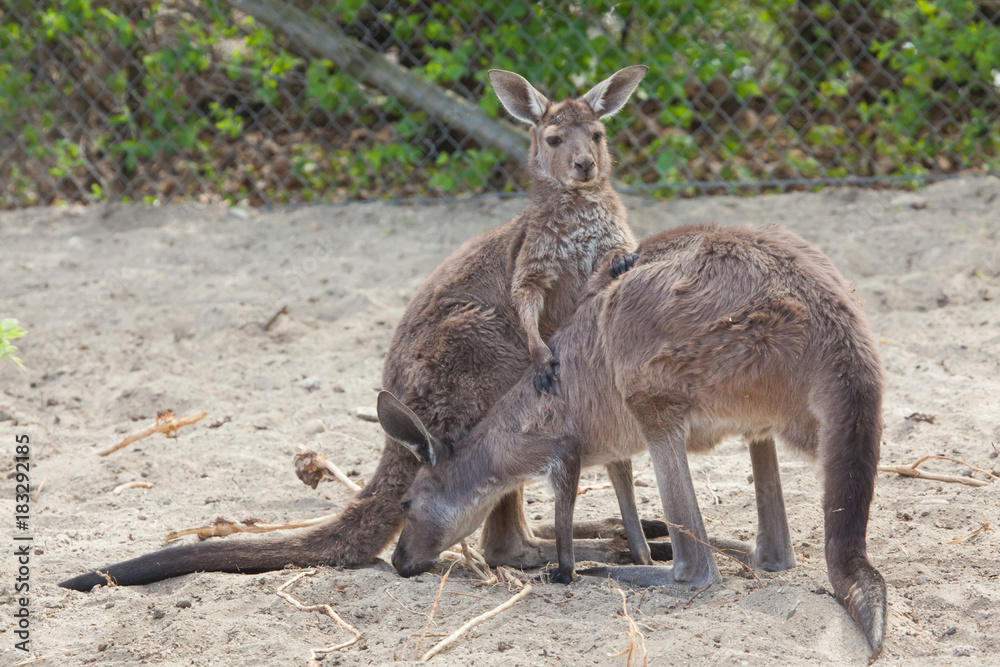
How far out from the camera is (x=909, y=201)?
251 inches

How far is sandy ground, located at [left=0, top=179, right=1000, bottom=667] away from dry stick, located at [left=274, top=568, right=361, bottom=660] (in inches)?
1.1

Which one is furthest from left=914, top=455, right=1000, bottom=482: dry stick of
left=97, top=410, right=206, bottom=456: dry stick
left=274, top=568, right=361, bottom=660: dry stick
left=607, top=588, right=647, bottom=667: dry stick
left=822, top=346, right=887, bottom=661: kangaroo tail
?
left=97, top=410, right=206, bottom=456: dry stick

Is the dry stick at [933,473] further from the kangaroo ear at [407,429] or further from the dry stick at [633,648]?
the kangaroo ear at [407,429]

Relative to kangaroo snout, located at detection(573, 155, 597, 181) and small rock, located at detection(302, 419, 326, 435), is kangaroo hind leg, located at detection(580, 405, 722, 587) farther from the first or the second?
small rock, located at detection(302, 419, 326, 435)

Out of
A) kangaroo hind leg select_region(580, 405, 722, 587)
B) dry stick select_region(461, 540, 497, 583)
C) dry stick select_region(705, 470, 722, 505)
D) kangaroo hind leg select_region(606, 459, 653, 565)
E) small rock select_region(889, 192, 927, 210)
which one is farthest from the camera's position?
small rock select_region(889, 192, 927, 210)

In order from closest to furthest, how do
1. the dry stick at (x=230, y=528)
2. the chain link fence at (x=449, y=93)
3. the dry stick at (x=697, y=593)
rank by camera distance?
the dry stick at (x=697, y=593) → the dry stick at (x=230, y=528) → the chain link fence at (x=449, y=93)

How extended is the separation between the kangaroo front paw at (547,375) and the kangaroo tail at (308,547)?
1.93 ft

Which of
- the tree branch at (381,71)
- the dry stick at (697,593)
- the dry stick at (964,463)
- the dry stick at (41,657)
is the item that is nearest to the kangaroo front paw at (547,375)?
the dry stick at (697,593)

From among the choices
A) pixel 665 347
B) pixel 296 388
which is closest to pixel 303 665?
pixel 665 347

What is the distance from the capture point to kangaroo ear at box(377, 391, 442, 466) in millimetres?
3250

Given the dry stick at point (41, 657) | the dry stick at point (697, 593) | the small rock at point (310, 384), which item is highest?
the dry stick at point (697, 593)

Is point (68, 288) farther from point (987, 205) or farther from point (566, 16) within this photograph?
point (987, 205)

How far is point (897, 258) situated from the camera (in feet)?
19.1

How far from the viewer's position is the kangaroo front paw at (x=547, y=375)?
3.36 m
